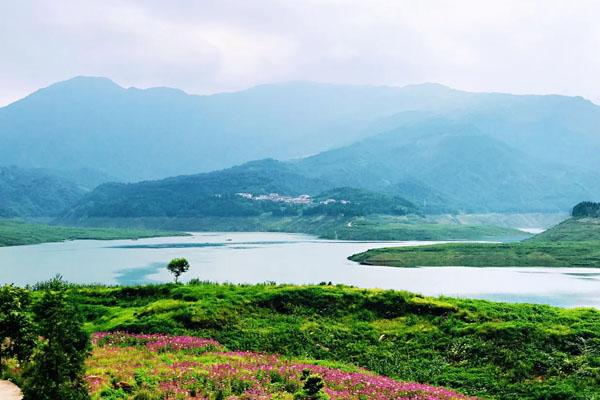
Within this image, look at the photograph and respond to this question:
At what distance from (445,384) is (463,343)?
13.1ft

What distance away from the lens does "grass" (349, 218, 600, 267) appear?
11269cm

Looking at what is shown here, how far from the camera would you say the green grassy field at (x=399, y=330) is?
22.5 meters

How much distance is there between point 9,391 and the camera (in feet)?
55.9

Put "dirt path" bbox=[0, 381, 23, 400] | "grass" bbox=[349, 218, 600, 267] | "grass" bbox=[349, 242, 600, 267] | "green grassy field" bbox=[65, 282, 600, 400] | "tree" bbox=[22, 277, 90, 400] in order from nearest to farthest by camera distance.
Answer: "tree" bbox=[22, 277, 90, 400] < "dirt path" bbox=[0, 381, 23, 400] < "green grassy field" bbox=[65, 282, 600, 400] < "grass" bbox=[349, 242, 600, 267] < "grass" bbox=[349, 218, 600, 267]

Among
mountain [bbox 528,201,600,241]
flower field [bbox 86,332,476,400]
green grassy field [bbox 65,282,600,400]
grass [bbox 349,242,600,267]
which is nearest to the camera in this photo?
flower field [bbox 86,332,476,400]

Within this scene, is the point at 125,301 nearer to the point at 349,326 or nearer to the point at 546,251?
the point at 349,326

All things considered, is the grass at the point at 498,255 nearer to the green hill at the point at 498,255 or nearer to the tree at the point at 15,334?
the green hill at the point at 498,255

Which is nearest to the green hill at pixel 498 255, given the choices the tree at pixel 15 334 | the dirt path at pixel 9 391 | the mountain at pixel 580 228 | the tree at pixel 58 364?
the mountain at pixel 580 228

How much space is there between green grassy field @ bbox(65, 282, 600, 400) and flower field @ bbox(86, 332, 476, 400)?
2.48 metres

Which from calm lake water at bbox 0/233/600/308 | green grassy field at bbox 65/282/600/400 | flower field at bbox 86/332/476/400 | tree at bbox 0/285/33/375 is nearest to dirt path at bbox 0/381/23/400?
tree at bbox 0/285/33/375

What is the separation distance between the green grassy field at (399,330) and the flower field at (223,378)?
248 centimetres

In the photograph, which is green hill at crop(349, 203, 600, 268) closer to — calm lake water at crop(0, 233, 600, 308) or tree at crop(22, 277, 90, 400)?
calm lake water at crop(0, 233, 600, 308)

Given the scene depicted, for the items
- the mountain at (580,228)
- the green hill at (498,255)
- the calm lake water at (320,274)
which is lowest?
the calm lake water at (320,274)

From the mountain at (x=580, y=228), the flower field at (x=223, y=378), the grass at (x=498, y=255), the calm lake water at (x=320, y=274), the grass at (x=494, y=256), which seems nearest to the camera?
the flower field at (x=223, y=378)
